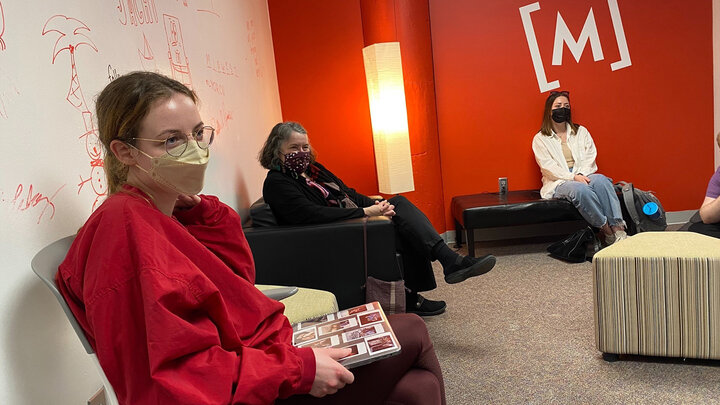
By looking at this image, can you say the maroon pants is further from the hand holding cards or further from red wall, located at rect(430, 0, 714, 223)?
red wall, located at rect(430, 0, 714, 223)

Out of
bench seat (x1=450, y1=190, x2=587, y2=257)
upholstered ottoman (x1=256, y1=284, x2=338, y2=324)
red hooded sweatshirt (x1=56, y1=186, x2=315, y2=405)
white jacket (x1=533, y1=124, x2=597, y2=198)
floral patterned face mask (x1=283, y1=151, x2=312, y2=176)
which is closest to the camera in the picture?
red hooded sweatshirt (x1=56, y1=186, x2=315, y2=405)

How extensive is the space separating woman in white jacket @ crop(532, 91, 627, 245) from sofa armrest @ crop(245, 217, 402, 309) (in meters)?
2.01

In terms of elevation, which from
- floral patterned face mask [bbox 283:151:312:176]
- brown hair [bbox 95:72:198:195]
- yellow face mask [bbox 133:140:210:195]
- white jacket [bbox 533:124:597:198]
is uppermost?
brown hair [bbox 95:72:198:195]

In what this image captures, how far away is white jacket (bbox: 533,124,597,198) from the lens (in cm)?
437

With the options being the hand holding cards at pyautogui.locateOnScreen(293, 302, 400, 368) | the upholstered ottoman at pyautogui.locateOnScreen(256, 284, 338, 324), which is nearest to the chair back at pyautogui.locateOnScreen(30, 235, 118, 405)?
the hand holding cards at pyautogui.locateOnScreen(293, 302, 400, 368)

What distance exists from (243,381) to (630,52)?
4.81 meters

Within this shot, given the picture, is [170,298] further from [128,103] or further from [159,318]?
[128,103]

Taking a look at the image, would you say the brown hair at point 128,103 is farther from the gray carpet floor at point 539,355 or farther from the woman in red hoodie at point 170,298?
the gray carpet floor at point 539,355

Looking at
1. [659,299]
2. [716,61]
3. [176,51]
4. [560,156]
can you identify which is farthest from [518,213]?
[176,51]

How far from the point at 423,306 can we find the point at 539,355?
853 millimetres

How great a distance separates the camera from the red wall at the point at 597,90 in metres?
4.60

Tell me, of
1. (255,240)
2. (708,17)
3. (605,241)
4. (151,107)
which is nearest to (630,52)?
(708,17)

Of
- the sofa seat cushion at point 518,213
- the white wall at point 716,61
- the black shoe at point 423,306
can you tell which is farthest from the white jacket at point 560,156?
the black shoe at point 423,306

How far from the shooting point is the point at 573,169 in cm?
443
